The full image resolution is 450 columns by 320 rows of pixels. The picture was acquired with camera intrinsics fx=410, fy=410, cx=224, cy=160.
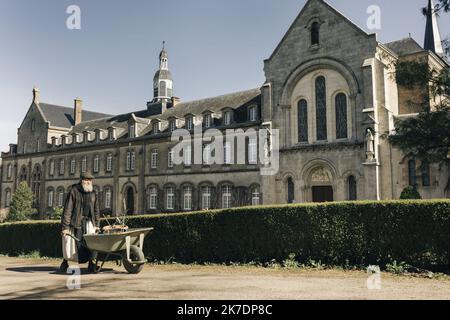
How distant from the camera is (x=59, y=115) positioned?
1992 inches

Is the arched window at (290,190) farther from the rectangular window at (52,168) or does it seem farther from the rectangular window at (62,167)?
the rectangular window at (52,168)

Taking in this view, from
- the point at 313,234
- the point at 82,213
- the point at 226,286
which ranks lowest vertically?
the point at 226,286

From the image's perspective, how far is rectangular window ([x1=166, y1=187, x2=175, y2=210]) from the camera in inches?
1372

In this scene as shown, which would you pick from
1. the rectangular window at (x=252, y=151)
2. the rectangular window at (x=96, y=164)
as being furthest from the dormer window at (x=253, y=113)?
the rectangular window at (x=96, y=164)

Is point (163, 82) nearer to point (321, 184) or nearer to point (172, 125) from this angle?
point (172, 125)

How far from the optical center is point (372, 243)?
40.7 ft

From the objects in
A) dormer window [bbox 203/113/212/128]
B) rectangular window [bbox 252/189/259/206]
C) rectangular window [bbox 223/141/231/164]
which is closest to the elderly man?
rectangular window [bbox 252/189/259/206]

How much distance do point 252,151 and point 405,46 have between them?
49.7 ft

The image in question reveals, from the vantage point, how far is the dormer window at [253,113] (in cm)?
3077

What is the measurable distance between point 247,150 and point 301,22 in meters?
9.67

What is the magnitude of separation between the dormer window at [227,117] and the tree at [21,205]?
948 inches

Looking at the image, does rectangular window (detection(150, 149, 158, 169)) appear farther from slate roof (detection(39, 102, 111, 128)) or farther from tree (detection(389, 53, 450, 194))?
tree (detection(389, 53, 450, 194))

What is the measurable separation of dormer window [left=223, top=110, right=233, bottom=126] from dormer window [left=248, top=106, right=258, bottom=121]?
1818mm

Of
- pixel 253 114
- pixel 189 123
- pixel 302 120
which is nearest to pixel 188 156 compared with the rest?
pixel 189 123
